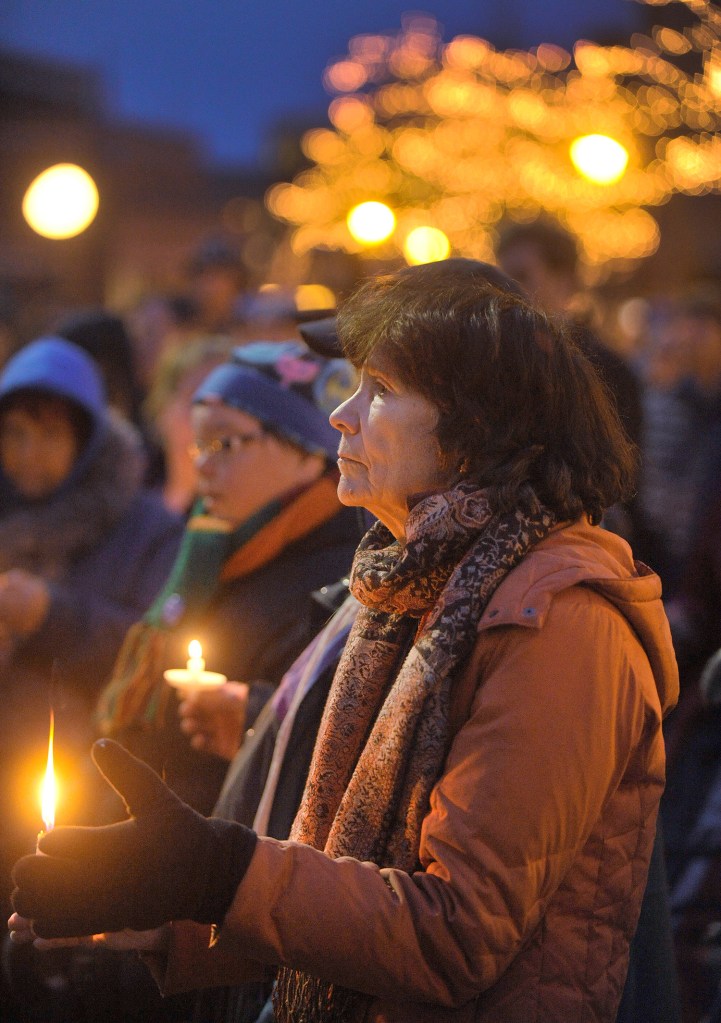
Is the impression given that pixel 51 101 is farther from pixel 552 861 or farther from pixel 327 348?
pixel 552 861

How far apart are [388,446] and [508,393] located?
0.22 meters

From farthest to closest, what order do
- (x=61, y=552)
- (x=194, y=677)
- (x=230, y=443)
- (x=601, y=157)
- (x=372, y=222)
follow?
1. (x=372, y=222)
2. (x=601, y=157)
3. (x=61, y=552)
4. (x=230, y=443)
5. (x=194, y=677)

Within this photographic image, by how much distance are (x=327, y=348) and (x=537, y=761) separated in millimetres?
Answer: 1392

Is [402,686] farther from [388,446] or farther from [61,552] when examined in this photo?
[61,552]

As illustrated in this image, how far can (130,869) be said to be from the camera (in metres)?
1.60

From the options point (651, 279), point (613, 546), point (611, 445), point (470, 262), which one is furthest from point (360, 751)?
point (651, 279)

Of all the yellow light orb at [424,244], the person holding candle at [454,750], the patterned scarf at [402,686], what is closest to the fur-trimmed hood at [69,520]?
the person holding candle at [454,750]

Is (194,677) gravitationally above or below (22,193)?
below

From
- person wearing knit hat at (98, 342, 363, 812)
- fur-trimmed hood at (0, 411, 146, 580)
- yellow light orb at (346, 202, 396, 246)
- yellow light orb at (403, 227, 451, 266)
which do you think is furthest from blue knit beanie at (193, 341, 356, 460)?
yellow light orb at (403, 227, 451, 266)

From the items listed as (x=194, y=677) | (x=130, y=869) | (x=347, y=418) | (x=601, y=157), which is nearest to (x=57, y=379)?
(x=194, y=677)

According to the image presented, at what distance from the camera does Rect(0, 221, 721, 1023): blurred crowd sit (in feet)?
9.57

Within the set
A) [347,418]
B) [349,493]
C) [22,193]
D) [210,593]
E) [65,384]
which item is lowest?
[210,593]

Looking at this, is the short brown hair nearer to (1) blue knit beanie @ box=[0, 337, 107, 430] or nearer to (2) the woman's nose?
(2) the woman's nose

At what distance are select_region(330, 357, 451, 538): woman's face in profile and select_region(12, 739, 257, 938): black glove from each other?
611mm
